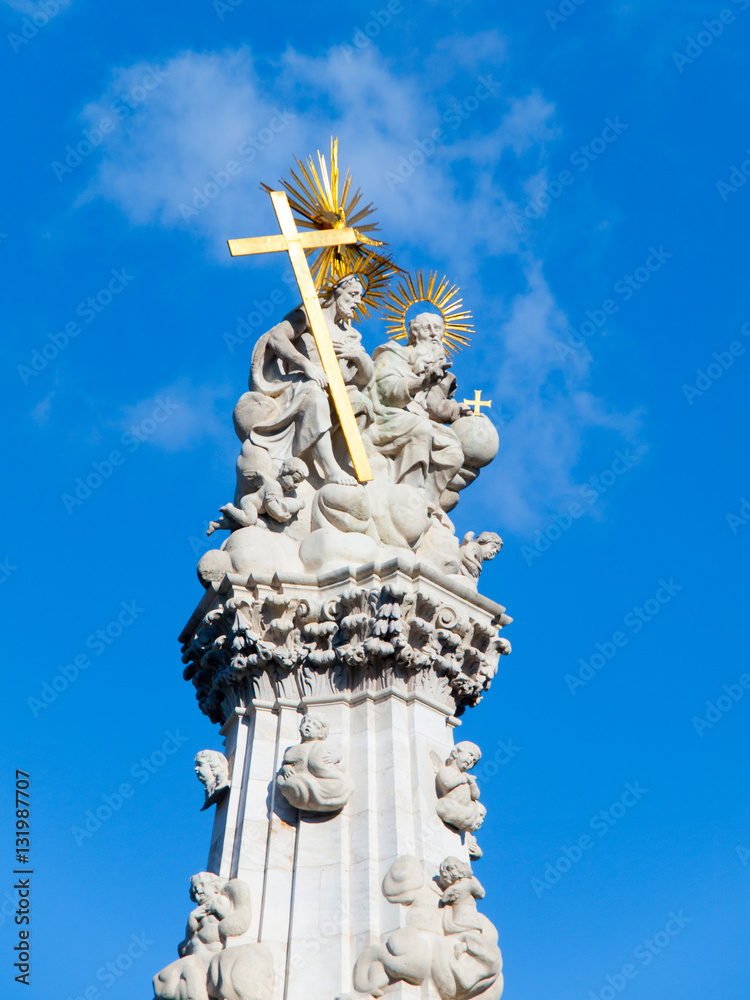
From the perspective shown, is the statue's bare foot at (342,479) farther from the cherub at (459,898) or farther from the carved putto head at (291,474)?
the cherub at (459,898)

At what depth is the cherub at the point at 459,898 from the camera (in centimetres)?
1144

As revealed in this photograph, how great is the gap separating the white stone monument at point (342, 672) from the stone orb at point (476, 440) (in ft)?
0.10

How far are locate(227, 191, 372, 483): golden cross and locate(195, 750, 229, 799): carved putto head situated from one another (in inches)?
144

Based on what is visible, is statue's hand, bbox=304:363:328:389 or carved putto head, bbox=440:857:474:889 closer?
carved putto head, bbox=440:857:474:889

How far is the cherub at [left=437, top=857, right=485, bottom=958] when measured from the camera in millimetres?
11443

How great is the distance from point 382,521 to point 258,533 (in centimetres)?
149

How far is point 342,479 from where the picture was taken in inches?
572

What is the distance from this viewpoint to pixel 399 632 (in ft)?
42.4

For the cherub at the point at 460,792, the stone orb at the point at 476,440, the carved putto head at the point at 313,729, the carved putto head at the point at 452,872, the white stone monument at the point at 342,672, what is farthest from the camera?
the stone orb at the point at 476,440

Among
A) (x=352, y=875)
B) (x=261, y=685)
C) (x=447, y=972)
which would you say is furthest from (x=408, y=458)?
(x=447, y=972)

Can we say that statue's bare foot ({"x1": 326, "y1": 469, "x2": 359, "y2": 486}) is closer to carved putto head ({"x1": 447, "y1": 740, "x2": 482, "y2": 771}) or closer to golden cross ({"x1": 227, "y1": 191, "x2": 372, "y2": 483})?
golden cross ({"x1": 227, "y1": 191, "x2": 372, "y2": 483})

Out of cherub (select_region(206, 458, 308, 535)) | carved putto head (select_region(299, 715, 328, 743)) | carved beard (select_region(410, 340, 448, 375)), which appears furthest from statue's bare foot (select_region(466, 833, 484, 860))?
carved beard (select_region(410, 340, 448, 375))

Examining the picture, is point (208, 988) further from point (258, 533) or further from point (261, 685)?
point (258, 533)

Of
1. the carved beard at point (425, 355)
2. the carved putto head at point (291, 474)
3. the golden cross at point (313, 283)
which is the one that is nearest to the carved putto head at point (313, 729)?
the carved putto head at point (291, 474)
